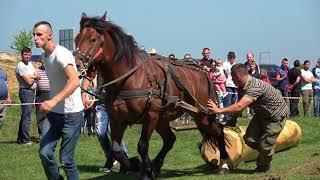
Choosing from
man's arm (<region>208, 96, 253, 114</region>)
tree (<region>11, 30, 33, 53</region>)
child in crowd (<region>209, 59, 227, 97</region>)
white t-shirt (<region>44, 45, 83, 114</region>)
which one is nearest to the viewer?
white t-shirt (<region>44, 45, 83, 114</region>)

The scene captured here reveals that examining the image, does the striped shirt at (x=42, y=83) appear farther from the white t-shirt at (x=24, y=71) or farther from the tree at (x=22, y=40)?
the tree at (x=22, y=40)

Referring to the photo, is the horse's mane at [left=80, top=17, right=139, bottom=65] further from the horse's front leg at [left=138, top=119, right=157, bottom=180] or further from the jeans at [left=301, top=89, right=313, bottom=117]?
the jeans at [left=301, top=89, right=313, bottom=117]

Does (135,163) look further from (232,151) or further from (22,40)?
(22,40)

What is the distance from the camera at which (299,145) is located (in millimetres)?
12500

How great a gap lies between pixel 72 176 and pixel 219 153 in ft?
12.0

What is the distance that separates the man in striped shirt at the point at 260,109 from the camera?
27.4 ft

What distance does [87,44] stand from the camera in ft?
23.8

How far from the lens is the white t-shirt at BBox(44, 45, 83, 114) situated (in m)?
6.07

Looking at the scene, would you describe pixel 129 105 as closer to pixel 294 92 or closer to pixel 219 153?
pixel 219 153

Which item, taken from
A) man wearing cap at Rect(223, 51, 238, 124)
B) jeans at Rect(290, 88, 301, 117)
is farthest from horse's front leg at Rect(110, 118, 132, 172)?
jeans at Rect(290, 88, 301, 117)

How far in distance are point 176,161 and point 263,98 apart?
2.78 metres

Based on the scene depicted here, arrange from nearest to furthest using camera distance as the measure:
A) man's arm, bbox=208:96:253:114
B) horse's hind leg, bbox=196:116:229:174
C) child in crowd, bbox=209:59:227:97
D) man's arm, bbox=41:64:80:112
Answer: man's arm, bbox=41:64:80:112 < man's arm, bbox=208:96:253:114 < horse's hind leg, bbox=196:116:229:174 < child in crowd, bbox=209:59:227:97

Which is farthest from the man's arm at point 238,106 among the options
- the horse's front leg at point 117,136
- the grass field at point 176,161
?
the horse's front leg at point 117,136

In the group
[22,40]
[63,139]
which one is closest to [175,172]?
[63,139]
